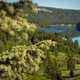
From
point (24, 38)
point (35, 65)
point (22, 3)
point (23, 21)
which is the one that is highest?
point (22, 3)

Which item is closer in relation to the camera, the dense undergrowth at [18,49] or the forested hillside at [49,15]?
the dense undergrowth at [18,49]

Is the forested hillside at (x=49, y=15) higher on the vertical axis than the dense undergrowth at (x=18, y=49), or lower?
higher

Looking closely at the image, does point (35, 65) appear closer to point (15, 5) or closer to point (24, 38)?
point (24, 38)

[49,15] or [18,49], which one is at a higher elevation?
[49,15]

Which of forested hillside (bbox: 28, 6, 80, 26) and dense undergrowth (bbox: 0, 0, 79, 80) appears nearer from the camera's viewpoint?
dense undergrowth (bbox: 0, 0, 79, 80)

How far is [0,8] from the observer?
2217 millimetres

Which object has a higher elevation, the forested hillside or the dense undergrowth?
the forested hillside

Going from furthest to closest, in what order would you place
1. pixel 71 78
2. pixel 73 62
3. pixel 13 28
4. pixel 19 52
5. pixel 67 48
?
1. pixel 67 48
2. pixel 73 62
3. pixel 71 78
4. pixel 19 52
5. pixel 13 28

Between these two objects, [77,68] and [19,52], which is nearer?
[19,52]

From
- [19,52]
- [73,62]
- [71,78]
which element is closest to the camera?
[19,52]

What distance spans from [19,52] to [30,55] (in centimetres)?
10

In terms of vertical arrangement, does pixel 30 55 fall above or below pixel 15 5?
below

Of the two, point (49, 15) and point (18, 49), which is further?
point (49, 15)

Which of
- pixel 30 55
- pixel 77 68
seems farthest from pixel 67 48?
pixel 30 55
